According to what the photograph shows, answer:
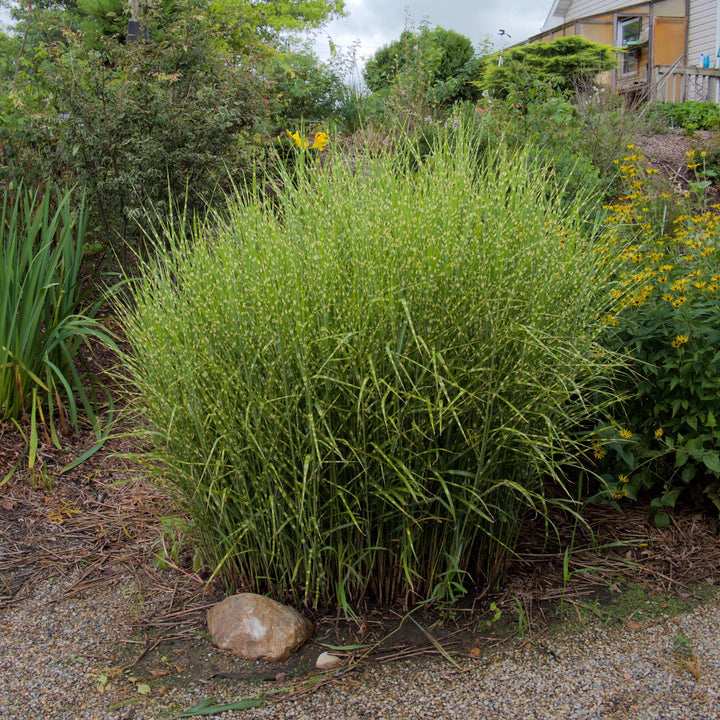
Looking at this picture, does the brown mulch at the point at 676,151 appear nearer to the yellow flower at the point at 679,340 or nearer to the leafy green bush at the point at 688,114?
the leafy green bush at the point at 688,114

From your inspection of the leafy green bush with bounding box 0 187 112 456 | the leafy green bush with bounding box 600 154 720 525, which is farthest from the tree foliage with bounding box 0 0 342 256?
the leafy green bush with bounding box 600 154 720 525

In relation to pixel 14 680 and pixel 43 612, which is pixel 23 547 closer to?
pixel 43 612

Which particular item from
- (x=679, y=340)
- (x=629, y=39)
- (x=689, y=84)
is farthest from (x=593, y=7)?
(x=679, y=340)

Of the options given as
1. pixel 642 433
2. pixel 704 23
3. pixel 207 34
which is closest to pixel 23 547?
pixel 642 433

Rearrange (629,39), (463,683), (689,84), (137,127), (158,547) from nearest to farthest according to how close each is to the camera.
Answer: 1. (463,683)
2. (158,547)
3. (137,127)
4. (689,84)
5. (629,39)

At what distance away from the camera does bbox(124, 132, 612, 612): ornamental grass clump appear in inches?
79.6

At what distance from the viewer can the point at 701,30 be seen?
17.5 meters

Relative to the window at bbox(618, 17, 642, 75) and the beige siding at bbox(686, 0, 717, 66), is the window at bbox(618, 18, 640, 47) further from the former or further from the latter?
the beige siding at bbox(686, 0, 717, 66)

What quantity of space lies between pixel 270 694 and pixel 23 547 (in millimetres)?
1471

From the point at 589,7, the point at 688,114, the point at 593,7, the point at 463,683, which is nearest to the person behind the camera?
the point at 463,683

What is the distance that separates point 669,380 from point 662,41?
18.8 m

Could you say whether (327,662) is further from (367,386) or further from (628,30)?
(628,30)

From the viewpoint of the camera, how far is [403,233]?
217 centimetres

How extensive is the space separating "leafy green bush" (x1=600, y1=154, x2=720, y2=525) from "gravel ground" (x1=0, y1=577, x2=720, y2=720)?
601 mm
